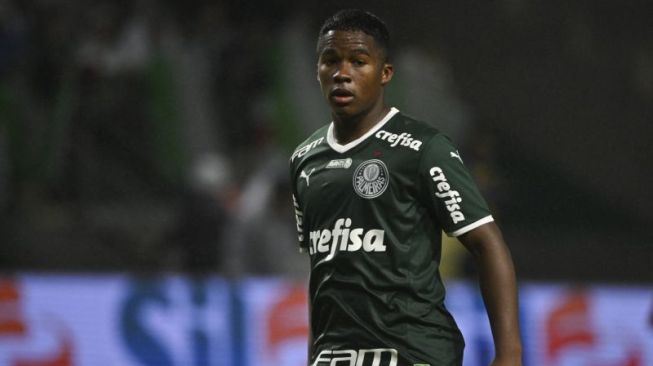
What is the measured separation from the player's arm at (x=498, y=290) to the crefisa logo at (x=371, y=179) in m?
0.27

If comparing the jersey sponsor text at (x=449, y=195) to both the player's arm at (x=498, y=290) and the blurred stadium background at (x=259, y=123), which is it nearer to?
the player's arm at (x=498, y=290)

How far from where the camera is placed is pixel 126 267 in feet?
31.5

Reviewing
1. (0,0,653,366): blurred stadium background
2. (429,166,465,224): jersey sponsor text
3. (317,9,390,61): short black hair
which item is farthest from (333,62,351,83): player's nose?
(0,0,653,366): blurred stadium background

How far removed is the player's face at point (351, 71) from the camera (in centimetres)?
329

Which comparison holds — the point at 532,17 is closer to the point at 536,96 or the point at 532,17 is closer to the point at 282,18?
the point at 536,96

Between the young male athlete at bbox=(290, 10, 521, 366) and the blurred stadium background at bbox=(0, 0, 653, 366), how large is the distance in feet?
16.7

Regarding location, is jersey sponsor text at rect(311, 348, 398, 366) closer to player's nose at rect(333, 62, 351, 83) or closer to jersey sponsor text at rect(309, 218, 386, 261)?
jersey sponsor text at rect(309, 218, 386, 261)

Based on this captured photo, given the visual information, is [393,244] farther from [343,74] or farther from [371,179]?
[343,74]

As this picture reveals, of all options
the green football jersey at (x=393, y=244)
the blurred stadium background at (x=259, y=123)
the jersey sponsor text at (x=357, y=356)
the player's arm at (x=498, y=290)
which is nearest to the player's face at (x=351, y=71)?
the green football jersey at (x=393, y=244)

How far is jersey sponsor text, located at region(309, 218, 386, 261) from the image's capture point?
Answer: 3232mm

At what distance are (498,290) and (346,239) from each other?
0.44m

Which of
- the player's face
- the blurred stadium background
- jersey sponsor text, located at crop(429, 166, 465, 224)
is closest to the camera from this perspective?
jersey sponsor text, located at crop(429, 166, 465, 224)

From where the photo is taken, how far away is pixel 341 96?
10.8 feet

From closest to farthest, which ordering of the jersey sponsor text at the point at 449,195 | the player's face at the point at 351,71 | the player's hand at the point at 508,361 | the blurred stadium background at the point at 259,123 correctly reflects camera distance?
the player's hand at the point at 508,361
the jersey sponsor text at the point at 449,195
the player's face at the point at 351,71
the blurred stadium background at the point at 259,123
